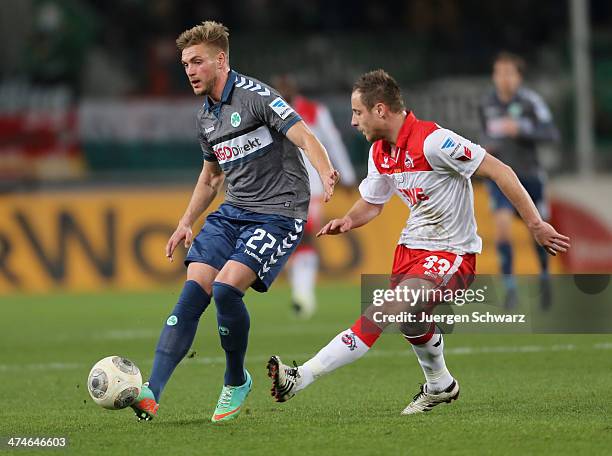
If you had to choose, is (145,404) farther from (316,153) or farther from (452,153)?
(452,153)

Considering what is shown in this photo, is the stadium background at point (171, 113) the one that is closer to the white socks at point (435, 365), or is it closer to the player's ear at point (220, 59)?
the white socks at point (435, 365)

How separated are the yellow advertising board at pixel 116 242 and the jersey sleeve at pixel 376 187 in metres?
9.15

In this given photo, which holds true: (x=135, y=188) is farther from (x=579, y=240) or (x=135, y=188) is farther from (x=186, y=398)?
(x=186, y=398)

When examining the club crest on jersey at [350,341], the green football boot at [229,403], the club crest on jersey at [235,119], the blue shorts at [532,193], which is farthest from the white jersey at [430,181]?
the blue shorts at [532,193]

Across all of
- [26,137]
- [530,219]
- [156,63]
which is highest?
[156,63]

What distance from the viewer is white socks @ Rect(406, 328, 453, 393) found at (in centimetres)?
646

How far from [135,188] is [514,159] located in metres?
5.88

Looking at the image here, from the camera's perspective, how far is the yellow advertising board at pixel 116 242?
15.8 metres

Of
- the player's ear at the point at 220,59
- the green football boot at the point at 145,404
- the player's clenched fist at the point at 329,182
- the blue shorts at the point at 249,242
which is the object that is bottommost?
the green football boot at the point at 145,404

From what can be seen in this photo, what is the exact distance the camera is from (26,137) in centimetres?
2123

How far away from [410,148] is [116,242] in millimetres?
10141

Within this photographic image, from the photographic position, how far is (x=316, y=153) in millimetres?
6145

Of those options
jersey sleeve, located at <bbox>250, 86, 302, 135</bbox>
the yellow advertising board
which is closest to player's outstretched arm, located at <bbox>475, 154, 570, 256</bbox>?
jersey sleeve, located at <bbox>250, 86, 302, 135</bbox>

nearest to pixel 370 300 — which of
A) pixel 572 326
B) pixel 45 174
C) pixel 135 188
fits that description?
pixel 572 326
